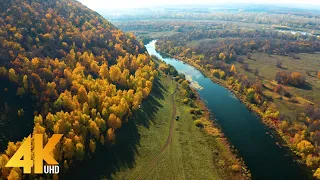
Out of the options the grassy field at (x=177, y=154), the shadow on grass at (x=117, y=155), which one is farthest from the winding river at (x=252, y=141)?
the shadow on grass at (x=117, y=155)

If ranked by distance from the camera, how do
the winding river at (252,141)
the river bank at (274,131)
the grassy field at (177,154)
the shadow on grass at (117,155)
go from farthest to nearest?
1. the river bank at (274,131)
2. the winding river at (252,141)
3. the grassy field at (177,154)
4. the shadow on grass at (117,155)

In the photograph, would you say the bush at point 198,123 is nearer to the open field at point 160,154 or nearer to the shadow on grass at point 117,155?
the open field at point 160,154

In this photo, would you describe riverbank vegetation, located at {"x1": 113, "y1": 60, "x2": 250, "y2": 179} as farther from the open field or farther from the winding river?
the winding river

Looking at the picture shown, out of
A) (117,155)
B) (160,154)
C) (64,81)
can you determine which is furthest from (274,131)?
(64,81)

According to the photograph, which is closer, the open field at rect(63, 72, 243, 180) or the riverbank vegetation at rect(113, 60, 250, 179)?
the open field at rect(63, 72, 243, 180)

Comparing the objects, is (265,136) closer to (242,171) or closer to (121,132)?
(242,171)

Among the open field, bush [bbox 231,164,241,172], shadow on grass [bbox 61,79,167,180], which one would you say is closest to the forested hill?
shadow on grass [bbox 61,79,167,180]

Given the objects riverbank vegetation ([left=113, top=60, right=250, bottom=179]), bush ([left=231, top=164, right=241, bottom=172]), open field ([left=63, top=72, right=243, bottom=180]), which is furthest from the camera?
bush ([left=231, top=164, right=241, bottom=172])
